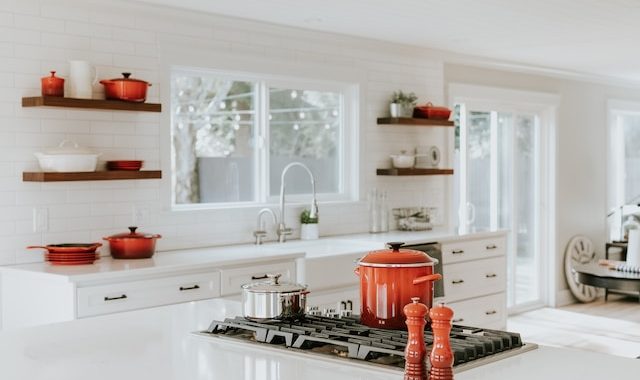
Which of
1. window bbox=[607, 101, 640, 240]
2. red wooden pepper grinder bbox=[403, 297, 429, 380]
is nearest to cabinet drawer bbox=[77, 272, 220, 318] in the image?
red wooden pepper grinder bbox=[403, 297, 429, 380]

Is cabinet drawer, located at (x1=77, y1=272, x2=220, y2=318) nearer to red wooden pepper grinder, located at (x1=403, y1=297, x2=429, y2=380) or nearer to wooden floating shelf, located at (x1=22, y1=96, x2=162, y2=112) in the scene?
wooden floating shelf, located at (x1=22, y1=96, x2=162, y2=112)

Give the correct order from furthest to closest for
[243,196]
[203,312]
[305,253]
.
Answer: [243,196] → [305,253] → [203,312]

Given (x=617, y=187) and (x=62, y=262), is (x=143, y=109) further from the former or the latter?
(x=617, y=187)

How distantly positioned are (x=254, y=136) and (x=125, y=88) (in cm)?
135

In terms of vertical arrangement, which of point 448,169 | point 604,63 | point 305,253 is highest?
point 604,63

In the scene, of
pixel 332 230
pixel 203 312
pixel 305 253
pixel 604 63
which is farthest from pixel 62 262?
pixel 604 63

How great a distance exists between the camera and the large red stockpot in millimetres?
2332

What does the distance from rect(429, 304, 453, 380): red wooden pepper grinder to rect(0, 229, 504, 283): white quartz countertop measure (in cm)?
270

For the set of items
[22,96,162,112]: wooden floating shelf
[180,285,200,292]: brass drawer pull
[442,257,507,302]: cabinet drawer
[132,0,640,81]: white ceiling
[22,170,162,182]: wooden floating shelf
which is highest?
[132,0,640,81]: white ceiling

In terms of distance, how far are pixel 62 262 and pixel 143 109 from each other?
102cm

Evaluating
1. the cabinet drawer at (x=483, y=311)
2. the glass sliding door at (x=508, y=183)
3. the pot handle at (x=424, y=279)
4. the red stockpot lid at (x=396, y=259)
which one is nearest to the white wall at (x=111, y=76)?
the cabinet drawer at (x=483, y=311)

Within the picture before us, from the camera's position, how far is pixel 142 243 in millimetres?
4754

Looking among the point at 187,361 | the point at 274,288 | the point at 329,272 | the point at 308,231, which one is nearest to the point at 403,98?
the point at 308,231

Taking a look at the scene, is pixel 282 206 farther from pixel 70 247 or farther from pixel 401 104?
pixel 70 247
